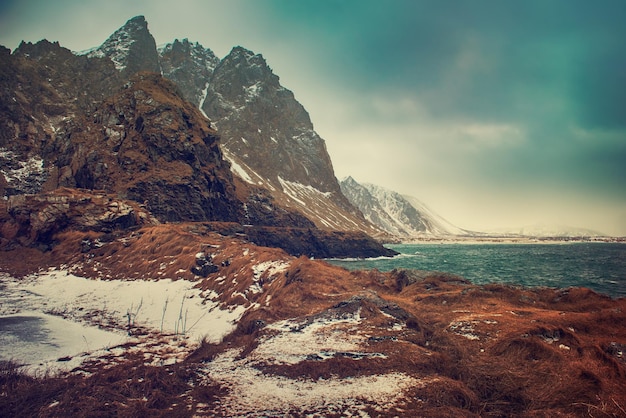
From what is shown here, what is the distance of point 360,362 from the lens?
29.5 ft

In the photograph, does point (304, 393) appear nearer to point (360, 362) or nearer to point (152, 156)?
point (360, 362)

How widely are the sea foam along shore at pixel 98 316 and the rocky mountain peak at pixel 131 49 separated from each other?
132300mm

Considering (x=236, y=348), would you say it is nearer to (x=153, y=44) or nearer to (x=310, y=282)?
(x=310, y=282)

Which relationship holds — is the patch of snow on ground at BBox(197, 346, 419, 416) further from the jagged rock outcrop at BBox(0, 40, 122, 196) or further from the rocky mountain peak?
the rocky mountain peak

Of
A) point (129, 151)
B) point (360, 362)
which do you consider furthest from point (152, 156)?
point (360, 362)

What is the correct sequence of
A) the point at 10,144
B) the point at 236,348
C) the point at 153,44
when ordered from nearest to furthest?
the point at 236,348, the point at 10,144, the point at 153,44

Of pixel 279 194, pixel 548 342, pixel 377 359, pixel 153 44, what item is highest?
pixel 153 44

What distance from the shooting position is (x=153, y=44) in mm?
150750

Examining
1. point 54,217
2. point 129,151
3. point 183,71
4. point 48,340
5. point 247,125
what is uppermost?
point 183,71

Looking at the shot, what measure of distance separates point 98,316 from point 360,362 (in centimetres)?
1321

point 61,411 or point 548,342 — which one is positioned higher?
point 548,342

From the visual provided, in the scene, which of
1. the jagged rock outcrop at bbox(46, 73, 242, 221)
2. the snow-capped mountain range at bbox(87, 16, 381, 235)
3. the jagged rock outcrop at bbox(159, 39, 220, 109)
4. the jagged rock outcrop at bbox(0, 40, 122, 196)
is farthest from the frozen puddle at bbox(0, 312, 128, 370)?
the jagged rock outcrop at bbox(159, 39, 220, 109)

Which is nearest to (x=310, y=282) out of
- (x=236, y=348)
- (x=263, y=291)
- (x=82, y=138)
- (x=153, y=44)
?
(x=263, y=291)

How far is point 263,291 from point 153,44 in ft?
557
